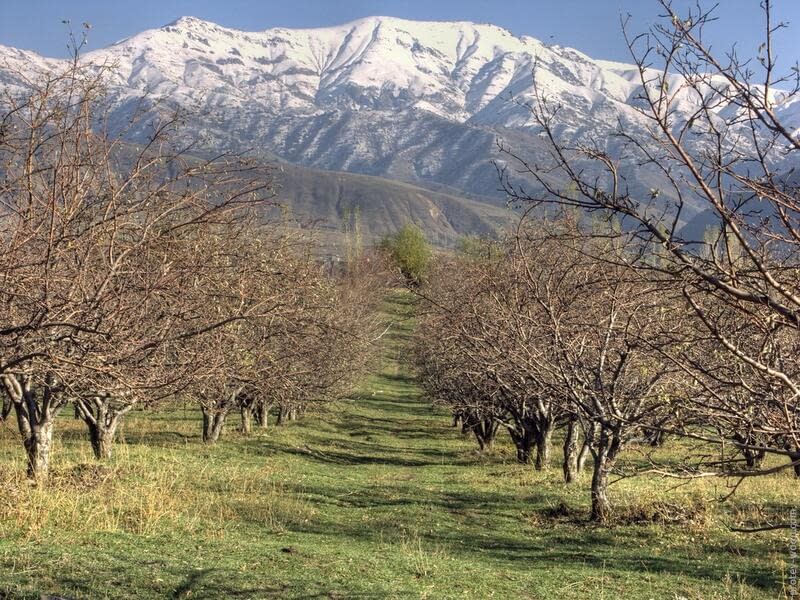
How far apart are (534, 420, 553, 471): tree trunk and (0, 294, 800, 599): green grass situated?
62 centimetres

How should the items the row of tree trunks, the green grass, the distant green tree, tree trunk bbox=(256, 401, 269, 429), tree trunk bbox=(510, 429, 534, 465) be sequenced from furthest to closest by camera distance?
the distant green tree → tree trunk bbox=(256, 401, 269, 429) → tree trunk bbox=(510, 429, 534, 465) → the row of tree trunks → the green grass

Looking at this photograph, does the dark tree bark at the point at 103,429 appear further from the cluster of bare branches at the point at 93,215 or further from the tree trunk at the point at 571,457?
the tree trunk at the point at 571,457

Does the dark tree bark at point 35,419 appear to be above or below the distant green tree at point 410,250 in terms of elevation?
below

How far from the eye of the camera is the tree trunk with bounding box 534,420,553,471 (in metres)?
21.9

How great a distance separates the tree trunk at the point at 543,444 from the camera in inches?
861

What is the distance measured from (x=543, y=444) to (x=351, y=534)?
34.2 feet

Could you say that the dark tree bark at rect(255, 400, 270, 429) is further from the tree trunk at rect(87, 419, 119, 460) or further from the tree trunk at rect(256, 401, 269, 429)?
the tree trunk at rect(87, 419, 119, 460)

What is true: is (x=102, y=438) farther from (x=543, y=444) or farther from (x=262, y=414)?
(x=262, y=414)

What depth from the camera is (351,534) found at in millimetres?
13023

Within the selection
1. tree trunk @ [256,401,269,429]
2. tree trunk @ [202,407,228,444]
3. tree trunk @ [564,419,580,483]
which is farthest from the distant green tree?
tree trunk @ [564,419,580,483]

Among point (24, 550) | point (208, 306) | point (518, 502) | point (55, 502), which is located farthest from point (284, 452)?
point (24, 550)

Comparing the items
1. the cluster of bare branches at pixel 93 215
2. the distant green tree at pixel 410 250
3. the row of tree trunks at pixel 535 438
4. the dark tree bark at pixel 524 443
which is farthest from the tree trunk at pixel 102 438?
the distant green tree at pixel 410 250

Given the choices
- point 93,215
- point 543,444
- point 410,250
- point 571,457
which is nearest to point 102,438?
point 571,457

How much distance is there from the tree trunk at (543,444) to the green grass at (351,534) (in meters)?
0.62
